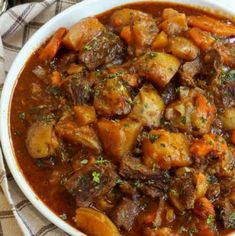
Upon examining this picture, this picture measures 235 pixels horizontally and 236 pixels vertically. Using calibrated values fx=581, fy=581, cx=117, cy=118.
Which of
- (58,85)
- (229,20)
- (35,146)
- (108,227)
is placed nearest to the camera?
(108,227)

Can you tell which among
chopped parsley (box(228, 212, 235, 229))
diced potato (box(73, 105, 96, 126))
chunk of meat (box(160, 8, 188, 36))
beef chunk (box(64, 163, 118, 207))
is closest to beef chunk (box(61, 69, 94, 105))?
diced potato (box(73, 105, 96, 126))

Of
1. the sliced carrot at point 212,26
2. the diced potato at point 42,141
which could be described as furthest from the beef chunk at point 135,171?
the sliced carrot at point 212,26

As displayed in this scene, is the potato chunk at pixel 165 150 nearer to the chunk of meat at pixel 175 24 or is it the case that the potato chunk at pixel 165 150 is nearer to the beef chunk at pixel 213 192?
the beef chunk at pixel 213 192

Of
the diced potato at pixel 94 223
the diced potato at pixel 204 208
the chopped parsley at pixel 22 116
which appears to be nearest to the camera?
the diced potato at pixel 94 223

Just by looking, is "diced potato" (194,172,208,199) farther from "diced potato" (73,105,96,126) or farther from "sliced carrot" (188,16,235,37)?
"sliced carrot" (188,16,235,37)

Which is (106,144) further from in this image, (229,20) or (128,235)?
(229,20)

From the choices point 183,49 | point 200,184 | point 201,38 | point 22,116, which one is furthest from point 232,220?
point 22,116

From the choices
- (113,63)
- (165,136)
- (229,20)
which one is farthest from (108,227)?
(229,20)
